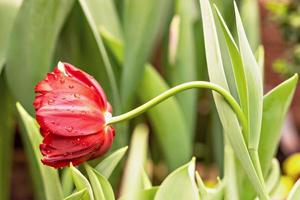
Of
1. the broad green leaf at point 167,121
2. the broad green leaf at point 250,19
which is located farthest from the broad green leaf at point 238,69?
the broad green leaf at point 250,19

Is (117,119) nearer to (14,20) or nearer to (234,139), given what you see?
(234,139)

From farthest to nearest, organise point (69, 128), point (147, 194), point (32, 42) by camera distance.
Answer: point (32, 42), point (147, 194), point (69, 128)

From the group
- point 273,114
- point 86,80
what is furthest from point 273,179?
point 86,80

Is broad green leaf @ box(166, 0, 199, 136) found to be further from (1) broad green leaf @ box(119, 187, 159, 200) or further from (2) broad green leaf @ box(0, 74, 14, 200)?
(1) broad green leaf @ box(119, 187, 159, 200)

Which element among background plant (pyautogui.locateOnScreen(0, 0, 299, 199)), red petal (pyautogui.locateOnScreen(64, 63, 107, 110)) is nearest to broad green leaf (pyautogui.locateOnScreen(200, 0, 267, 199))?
background plant (pyautogui.locateOnScreen(0, 0, 299, 199))

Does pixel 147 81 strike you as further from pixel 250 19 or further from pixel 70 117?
pixel 70 117

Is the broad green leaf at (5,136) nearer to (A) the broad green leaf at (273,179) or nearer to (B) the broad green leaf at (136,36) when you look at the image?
(B) the broad green leaf at (136,36)
